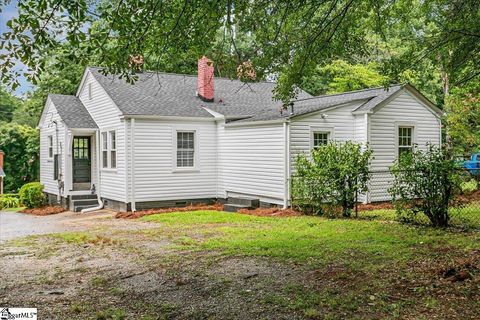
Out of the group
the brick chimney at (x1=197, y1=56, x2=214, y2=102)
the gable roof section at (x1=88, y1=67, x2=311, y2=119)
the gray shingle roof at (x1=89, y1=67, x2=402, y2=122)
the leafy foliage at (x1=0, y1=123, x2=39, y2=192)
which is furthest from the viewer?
the leafy foliage at (x1=0, y1=123, x2=39, y2=192)

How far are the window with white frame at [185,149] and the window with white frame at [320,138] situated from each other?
4.88 metres

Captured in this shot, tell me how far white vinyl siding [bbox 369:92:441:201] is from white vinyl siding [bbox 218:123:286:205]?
346cm

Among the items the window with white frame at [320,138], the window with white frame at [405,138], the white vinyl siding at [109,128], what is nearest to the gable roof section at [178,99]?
the white vinyl siding at [109,128]

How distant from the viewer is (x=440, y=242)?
9156mm

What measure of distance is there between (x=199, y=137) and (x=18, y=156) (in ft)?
54.0

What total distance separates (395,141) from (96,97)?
12.1 metres

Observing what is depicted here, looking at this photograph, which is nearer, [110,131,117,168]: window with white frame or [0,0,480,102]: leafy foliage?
[0,0,480,102]: leafy foliage

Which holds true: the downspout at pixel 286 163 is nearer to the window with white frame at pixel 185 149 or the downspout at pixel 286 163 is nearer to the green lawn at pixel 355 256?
the green lawn at pixel 355 256

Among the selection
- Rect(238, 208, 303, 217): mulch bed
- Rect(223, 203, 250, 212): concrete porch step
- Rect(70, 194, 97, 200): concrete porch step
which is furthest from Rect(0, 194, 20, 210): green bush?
Rect(238, 208, 303, 217): mulch bed

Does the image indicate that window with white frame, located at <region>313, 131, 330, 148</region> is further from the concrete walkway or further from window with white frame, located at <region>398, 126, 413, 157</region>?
the concrete walkway

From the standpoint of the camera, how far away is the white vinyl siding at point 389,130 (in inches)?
672

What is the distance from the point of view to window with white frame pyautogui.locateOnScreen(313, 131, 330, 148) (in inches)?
655

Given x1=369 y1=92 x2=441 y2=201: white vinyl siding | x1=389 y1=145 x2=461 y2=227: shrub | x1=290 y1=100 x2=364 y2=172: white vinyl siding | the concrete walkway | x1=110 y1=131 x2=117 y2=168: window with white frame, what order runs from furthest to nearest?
x1=110 y1=131 x2=117 y2=168: window with white frame → x1=369 y1=92 x2=441 y2=201: white vinyl siding → x1=290 y1=100 x2=364 y2=172: white vinyl siding → the concrete walkway → x1=389 y1=145 x2=461 y2=227: shrub

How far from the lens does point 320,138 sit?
55.2 feet
